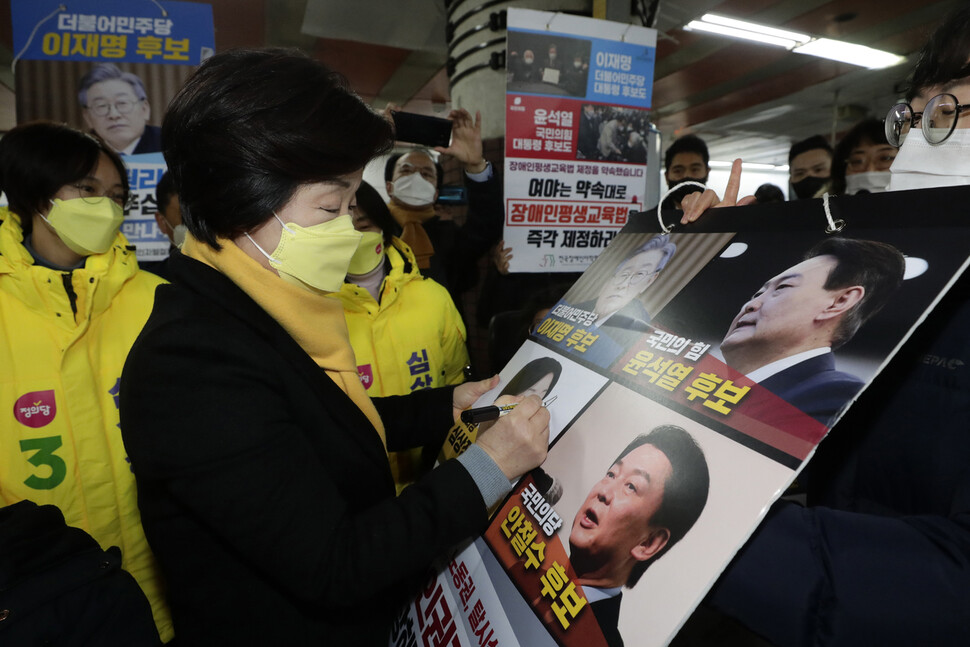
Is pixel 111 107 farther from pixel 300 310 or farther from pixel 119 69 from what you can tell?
pixel 300 310

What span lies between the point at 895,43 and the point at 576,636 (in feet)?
26.0

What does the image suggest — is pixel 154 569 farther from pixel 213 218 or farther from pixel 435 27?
pixel 435 27

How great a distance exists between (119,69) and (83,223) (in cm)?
141

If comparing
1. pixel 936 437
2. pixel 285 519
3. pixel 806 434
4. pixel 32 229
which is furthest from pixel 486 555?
pixel 32 229

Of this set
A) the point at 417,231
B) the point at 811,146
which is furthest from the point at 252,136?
the point at 811,146

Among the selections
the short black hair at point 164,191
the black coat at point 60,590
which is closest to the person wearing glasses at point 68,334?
the black coat at point 60,590

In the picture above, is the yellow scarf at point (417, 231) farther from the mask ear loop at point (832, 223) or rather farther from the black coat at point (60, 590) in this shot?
the mask ear loop at point (832, 223)

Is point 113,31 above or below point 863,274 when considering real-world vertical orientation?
above

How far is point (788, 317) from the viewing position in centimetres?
65

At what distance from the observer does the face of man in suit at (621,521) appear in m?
0.63

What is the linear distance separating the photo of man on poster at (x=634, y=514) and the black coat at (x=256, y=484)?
0.17 m

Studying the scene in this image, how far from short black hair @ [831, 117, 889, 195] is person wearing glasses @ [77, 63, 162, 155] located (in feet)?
10.7

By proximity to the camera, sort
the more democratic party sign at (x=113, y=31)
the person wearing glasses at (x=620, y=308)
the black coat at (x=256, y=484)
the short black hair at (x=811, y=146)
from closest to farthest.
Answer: the black coat at (x=256, y=484), the person wearing glasses at (x=620, y=308), the more democratic party sign at (x=113, y=31), the short black hair at (x=811, y=146)

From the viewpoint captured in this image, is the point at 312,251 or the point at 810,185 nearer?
the point at 312,251
